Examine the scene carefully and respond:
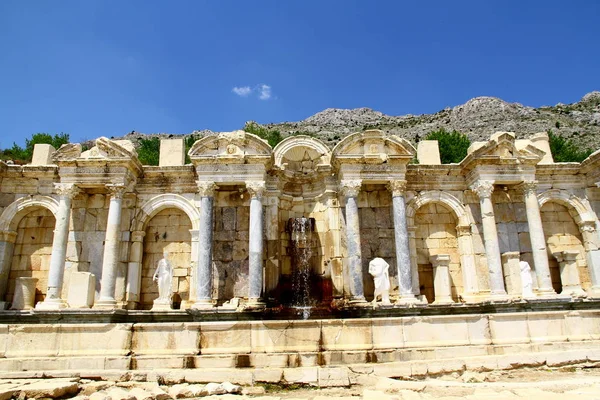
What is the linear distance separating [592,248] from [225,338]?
608 inches

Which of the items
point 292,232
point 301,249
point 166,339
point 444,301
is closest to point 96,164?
point 292,232

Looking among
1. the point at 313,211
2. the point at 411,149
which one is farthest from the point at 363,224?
the point at 411,149

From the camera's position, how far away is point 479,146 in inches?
672

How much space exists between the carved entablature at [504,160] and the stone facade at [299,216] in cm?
5

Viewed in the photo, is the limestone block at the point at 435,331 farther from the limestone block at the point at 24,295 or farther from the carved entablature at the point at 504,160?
the limestone block at the point at 24,295

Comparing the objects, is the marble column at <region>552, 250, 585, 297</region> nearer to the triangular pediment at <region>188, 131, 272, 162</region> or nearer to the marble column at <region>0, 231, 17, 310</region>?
the triangular pediment at <region>188, 131, 272, 162</region>

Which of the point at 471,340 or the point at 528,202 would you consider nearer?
the point at 471,340

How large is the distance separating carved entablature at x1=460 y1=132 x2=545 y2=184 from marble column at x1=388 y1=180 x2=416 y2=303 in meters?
2.83

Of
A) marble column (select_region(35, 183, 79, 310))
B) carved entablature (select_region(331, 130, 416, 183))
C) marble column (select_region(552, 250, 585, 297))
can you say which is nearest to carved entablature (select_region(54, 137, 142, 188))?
marble column (select_region(35, 183, 79, 310))

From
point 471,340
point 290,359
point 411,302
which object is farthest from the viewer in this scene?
point 411,302

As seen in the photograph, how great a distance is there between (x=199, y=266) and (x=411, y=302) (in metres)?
7.24

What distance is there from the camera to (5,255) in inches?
652

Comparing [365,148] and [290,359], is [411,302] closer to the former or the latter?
[365,148]

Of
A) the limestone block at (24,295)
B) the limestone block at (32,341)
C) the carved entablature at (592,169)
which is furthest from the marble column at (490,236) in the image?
the limestone block at (24,295)
